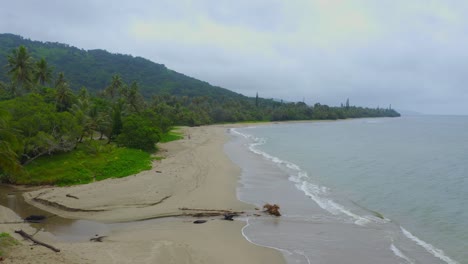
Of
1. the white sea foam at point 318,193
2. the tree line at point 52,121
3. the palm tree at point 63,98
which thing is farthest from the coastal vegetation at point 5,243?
the palm tree at point 63,98

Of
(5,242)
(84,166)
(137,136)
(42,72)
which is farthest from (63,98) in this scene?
(5,242)

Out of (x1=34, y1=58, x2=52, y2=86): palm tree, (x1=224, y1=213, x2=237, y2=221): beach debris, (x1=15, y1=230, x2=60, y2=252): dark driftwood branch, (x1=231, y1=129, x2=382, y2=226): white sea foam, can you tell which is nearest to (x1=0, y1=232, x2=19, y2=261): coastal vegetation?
(x1=15, y1=230, x2=60, y2=252): dark driftwood branch

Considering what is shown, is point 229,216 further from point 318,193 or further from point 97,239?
point 318,193

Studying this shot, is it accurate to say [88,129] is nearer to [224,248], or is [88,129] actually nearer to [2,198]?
[2,198]

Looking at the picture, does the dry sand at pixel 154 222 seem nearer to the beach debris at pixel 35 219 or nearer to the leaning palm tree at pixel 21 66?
the beach debris at pixel 35 219

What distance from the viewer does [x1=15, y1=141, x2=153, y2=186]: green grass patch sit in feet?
88.9

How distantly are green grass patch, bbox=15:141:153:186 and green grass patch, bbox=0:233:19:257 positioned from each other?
35.2ft

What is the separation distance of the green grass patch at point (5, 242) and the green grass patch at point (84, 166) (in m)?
10.7

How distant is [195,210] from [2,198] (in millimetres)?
12791

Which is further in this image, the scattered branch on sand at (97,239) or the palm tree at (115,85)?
the palm tree at (115,85)

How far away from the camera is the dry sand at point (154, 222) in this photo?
45.7ft

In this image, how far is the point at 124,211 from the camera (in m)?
20.6

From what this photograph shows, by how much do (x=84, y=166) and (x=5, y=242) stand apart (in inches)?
618

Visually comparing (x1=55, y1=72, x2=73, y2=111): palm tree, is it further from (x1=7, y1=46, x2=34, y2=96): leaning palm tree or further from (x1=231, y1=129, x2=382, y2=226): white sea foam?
(x1=231, y1=129, x2=382, y2=226): white sea foam
